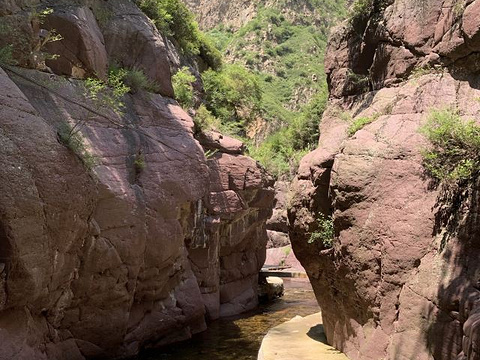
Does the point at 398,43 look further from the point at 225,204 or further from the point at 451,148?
the point at 225,204

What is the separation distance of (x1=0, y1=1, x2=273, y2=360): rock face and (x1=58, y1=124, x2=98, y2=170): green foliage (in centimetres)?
5

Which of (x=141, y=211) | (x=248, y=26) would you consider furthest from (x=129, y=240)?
(x=248, y=26)

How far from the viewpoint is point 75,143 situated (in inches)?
432

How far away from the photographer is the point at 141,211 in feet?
43.2

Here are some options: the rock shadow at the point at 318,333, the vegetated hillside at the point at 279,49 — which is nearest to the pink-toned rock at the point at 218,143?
the rock shadow at the point at 318,333

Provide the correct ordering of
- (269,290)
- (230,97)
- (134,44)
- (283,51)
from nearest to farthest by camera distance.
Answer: (134,44) → (269,290) → (230,97) → (283,51)

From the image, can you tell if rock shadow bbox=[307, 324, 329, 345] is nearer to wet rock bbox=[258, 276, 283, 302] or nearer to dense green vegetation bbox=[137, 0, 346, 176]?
dense green vegetation bbox=[137, 0, 346, 176]

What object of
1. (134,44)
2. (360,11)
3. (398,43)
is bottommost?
(398,43)

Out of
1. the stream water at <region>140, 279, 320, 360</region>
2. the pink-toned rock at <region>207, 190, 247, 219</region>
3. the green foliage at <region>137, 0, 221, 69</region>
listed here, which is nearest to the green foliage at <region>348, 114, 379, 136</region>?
the stream water at <region>140, 279, 320, 360</region>

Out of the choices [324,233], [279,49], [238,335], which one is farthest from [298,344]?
[279,49]

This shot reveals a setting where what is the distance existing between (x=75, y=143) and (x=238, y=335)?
8630 millimetres

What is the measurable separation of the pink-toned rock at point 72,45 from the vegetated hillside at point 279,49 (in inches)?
1278

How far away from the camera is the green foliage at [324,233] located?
34.8 ft

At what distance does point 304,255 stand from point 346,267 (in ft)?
6.15
